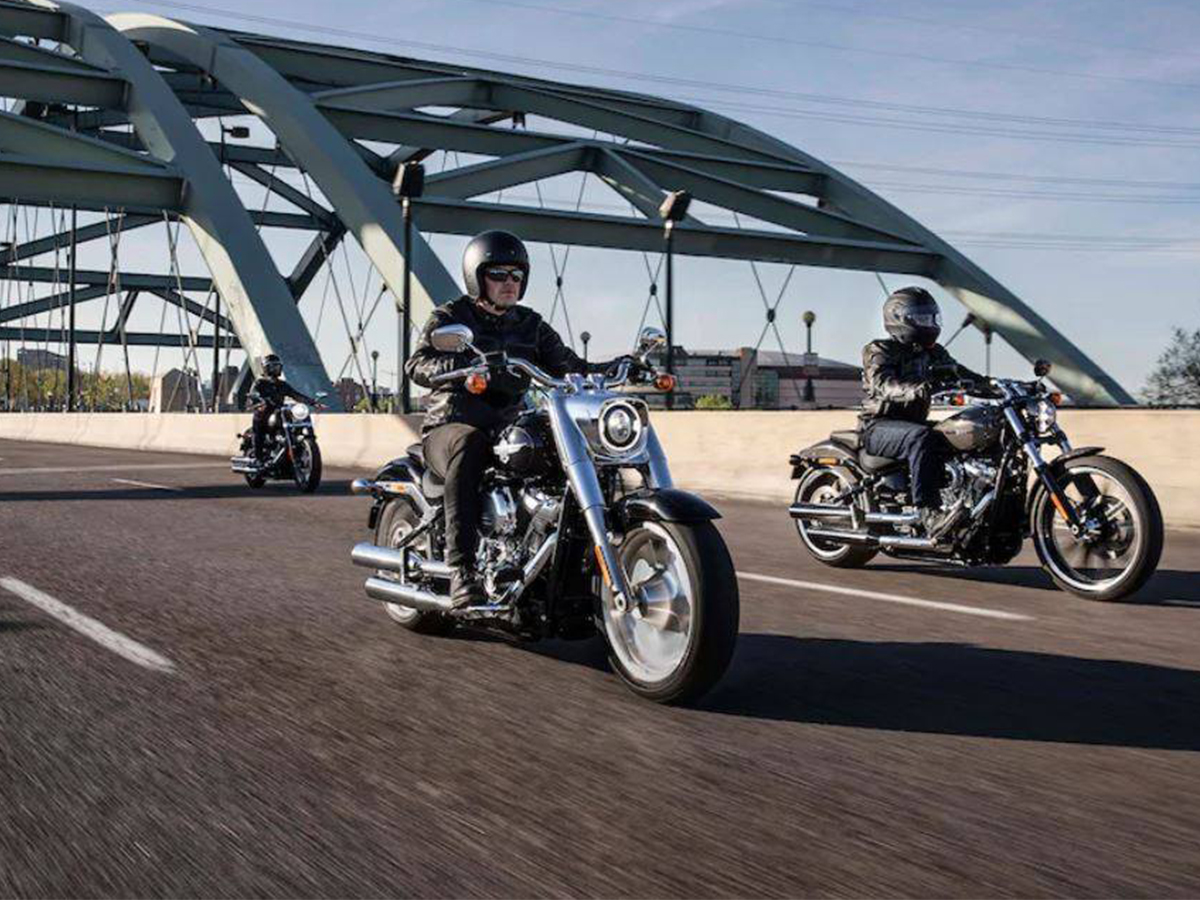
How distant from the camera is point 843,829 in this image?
3.03m

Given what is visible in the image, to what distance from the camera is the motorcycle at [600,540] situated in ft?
13.8

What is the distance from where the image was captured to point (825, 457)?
834cm

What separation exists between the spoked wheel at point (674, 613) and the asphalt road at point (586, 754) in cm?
12

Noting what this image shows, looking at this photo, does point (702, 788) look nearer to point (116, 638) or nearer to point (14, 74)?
point (116, 638)

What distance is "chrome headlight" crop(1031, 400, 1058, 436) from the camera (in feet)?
23.6

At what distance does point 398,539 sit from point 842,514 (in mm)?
3274

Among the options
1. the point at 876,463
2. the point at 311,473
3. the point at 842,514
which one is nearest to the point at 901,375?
the point at 876,463

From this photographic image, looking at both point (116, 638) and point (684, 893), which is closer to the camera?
point (684, 893)

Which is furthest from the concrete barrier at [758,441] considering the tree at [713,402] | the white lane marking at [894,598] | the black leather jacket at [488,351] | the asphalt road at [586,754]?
the tree at [713,402]

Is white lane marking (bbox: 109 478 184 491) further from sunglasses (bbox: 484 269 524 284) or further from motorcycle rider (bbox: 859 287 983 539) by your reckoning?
sunglasses (bbox: 484 269 524 284)

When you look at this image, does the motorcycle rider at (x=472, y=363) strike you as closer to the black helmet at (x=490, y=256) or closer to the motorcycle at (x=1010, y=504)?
the black helmet at (x=490, y=256)

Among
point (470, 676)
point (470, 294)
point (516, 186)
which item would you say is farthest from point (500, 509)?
point (516, 186)

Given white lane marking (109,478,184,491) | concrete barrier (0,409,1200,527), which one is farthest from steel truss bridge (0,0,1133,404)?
white lane marking (109,478,184,491)

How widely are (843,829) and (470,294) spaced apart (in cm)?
302
